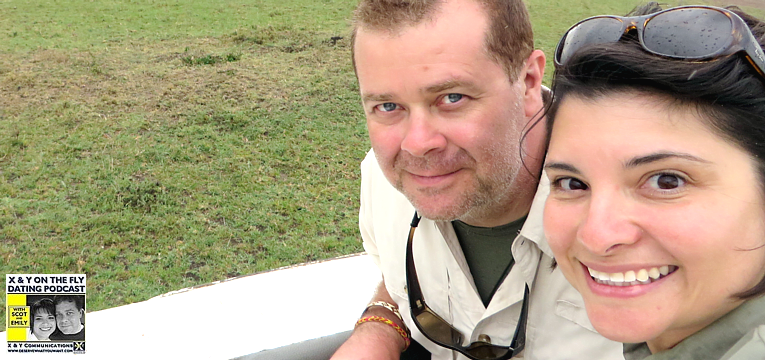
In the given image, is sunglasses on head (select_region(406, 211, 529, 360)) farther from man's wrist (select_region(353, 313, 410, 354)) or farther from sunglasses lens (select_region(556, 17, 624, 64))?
sunglasses lens (select_region(556, 17, 624, 64))

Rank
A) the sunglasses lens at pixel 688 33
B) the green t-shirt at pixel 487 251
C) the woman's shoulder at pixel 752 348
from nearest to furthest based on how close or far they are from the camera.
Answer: the woman's shoulder at pixel 752 348 < the sunglasses lens at pixel 688 33 < the green t-shirt at pixel 487 251

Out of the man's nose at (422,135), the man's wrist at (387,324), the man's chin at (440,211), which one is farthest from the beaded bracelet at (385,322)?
the man's nose at (422,135)

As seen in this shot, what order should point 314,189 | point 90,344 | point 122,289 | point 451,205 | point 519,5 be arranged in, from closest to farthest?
point 451,205 < point 519,5 < point 90,344 < point 122,289 < point 314,189

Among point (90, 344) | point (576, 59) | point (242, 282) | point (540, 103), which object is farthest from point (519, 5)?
point (90, 344)

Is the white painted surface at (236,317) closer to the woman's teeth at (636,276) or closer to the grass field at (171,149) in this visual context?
the grass field at (171,149)

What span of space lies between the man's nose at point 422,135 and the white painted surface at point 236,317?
0.80 meters

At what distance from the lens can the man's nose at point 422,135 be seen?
54.4 inches

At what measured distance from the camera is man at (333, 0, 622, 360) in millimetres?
1389

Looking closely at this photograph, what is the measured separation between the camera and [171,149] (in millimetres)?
4484

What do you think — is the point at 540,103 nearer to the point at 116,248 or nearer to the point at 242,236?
the point at 242,236

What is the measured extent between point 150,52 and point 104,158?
278 cm

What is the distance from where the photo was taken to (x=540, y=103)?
5.08ft

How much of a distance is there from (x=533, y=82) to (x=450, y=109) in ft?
1.00

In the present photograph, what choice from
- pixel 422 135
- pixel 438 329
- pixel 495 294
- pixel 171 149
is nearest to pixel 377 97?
pixel 422 135
